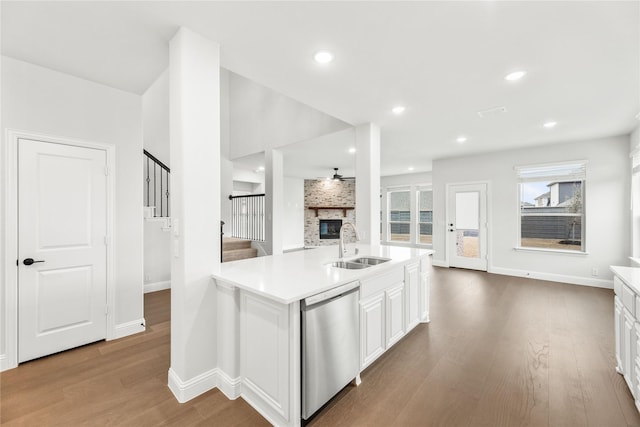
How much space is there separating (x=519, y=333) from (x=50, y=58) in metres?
5.31

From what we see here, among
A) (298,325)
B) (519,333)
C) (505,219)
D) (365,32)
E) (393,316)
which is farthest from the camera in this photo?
(505,219)

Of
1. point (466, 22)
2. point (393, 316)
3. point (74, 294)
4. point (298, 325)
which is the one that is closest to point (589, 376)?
point (393, 316)

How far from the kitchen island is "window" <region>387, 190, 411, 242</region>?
699cm

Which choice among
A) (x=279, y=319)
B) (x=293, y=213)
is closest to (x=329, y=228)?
(x=293, y=213)

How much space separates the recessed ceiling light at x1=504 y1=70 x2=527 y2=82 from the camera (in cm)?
256

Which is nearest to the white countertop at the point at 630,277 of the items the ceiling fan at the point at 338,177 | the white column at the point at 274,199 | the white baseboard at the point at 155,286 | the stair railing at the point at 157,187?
the white column at the point at 274,199

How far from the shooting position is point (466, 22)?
189 cm

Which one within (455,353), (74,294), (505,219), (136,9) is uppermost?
(136,9)

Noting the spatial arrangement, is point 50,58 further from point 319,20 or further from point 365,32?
point 365,32

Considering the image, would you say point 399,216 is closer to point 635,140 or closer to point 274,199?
point 274,199

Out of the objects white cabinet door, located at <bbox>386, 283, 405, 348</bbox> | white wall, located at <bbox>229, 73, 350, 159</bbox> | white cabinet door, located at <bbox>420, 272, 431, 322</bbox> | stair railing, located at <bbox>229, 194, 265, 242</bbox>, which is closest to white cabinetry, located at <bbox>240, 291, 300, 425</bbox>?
white cabinet door, located at <bbox>386, 283, 405, 348</bbox>

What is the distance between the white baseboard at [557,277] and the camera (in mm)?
4812

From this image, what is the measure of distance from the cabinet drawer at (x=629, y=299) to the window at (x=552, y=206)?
3.99m

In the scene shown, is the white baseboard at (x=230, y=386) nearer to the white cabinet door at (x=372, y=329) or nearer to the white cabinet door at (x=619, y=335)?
the white cabinet door at (x=372, y=329)
